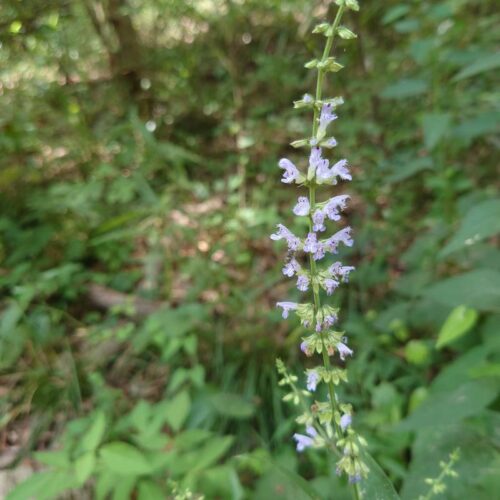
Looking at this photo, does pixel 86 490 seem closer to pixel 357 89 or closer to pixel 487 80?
pixel 357 89

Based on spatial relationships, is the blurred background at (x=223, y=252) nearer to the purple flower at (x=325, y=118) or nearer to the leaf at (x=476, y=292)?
the leaf at (x=476, y=292)

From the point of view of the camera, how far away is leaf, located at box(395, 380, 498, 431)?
180 cm

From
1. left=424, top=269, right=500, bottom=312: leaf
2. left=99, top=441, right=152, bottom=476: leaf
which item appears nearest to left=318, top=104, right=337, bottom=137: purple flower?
left=424, top=269, right=500, bottom=312: leaf

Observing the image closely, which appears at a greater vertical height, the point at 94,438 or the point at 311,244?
the point at 311,244

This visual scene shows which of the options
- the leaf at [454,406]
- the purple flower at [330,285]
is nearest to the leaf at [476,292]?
the leaf at [454,406]

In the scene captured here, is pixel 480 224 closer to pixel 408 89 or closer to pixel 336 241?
pixel 336 241

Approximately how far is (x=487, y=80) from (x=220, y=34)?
2.99m

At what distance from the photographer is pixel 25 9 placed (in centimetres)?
296

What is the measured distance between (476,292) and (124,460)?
1640 millimetres

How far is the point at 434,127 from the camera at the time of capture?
104 inches

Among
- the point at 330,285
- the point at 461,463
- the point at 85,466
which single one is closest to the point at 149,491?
the point at 85,466

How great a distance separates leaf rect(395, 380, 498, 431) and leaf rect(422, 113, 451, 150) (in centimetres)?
135

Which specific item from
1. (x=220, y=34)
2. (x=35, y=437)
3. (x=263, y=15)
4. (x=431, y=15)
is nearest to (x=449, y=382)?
(x=431, y=15)

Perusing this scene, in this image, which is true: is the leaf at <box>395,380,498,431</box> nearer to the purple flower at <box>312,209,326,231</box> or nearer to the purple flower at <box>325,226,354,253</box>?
the purple flower at <box>325,226,354,253</box>
